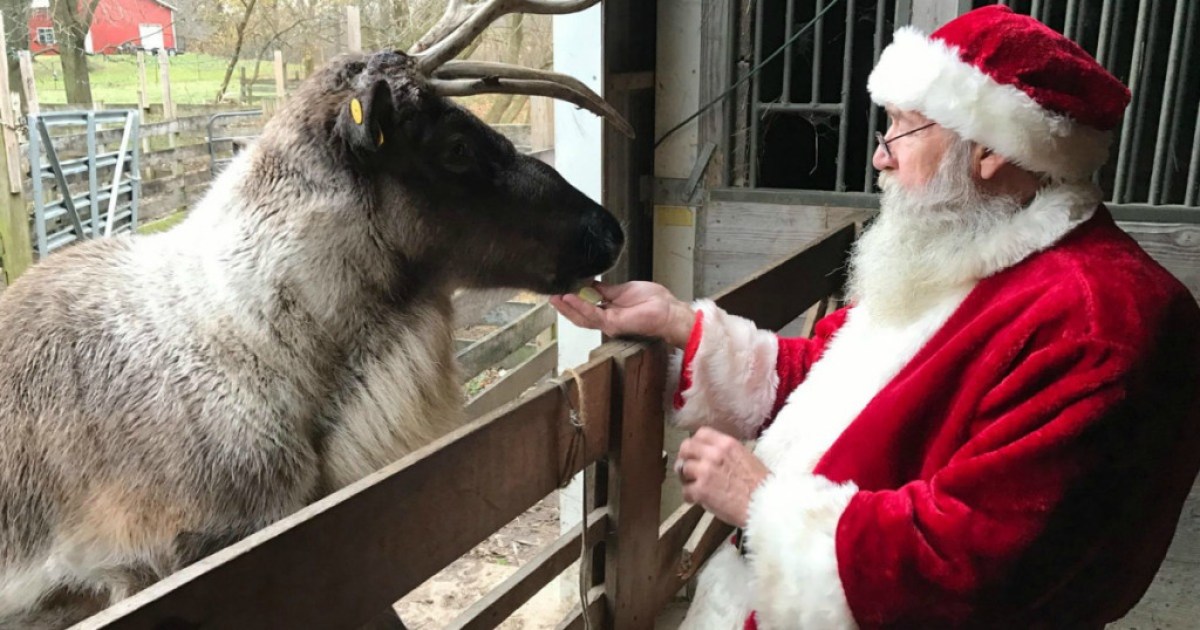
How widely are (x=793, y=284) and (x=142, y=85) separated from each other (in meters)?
3.99

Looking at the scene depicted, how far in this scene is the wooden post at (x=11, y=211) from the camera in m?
3.15

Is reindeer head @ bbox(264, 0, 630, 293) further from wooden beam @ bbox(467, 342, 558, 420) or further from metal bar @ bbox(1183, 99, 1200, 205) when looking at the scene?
metal bar @ bbox(1183, 99, 1200, 205)

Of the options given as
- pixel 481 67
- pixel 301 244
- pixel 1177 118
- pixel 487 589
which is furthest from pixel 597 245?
pixel 487 589

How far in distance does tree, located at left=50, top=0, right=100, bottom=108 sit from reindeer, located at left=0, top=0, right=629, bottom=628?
126 inches

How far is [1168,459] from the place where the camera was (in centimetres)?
129

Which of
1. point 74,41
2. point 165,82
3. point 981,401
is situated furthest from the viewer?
point 165,82

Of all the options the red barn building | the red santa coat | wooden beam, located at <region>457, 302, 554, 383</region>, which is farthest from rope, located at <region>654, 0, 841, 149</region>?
the red barn building

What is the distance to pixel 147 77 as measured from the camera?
4.90 metres

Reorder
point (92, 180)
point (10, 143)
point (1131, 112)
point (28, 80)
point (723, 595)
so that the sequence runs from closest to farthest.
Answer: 1. point (723, 595)
2. point (1131, 112)
3. point (10, 143)
4. point (28, 80)
5. point (92, 180)

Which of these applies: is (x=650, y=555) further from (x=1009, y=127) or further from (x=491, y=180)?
(x=1009, y=127)

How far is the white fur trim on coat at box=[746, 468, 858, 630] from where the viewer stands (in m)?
1.30

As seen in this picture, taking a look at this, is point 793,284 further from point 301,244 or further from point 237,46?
point 237,46

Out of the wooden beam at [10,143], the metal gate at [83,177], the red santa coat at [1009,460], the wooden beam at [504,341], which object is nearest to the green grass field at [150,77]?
the metal gate at [83,177]

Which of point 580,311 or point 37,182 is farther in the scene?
point 37,182
